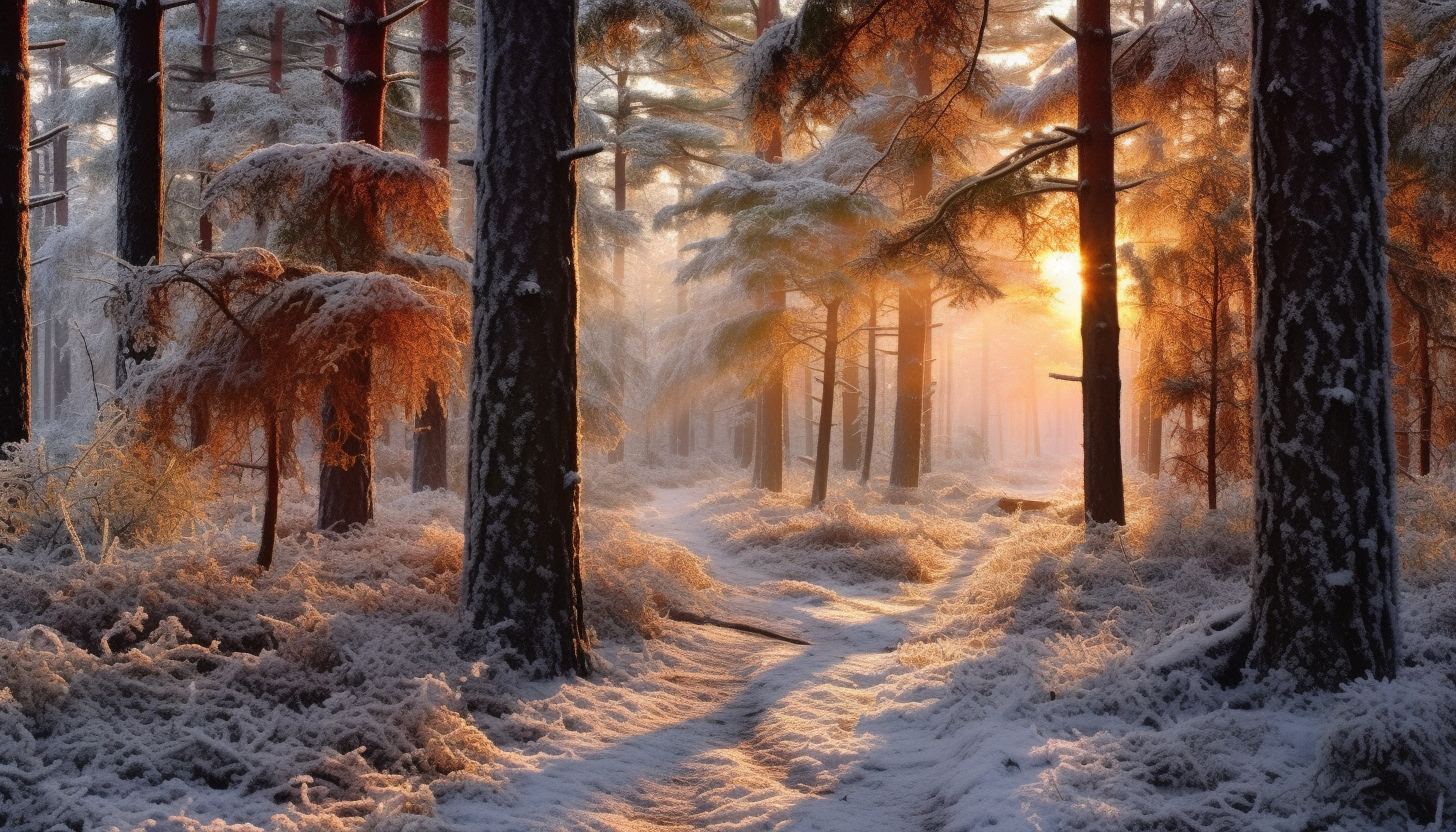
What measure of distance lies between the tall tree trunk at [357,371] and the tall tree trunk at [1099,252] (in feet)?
22.5

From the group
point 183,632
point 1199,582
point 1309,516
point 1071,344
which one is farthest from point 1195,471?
point 1071,344

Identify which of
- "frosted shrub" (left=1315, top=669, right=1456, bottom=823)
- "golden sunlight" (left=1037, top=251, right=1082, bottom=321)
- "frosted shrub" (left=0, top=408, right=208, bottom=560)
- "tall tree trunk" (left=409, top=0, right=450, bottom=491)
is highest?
"tall tree trunk" (left=409, top=0, right=450, bottom=491)

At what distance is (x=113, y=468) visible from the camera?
6.12m

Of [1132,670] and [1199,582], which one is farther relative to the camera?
[1199,582]

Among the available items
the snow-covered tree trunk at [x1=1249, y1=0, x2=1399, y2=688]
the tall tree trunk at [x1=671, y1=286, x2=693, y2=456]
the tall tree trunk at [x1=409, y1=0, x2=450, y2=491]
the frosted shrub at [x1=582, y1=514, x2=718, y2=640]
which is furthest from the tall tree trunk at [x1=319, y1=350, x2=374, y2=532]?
the tall tree trunk at [x1=671, y1=286, x2=693, y2=456]

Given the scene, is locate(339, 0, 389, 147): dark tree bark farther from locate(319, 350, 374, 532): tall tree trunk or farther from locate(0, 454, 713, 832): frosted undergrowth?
locate(0, 454, 713, 832): frosted undergrowth

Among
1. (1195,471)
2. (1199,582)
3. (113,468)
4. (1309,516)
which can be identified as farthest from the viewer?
(1195,471)

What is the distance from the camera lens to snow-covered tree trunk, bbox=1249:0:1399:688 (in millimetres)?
4188

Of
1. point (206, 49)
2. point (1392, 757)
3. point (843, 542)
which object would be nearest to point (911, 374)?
point (843, 542)

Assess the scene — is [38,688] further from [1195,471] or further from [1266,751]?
[1195,471]

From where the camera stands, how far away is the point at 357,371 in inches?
232

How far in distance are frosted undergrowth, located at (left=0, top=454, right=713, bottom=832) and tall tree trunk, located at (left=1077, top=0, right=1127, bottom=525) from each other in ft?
18.3

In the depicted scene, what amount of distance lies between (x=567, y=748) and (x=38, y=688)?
2.36m

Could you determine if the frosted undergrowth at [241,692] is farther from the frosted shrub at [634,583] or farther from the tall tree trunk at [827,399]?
the tall tree trunk at [827,399]
